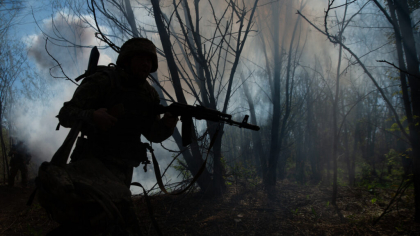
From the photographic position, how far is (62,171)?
1388 millimetres

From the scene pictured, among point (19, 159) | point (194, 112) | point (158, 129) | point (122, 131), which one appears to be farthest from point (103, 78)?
point (19, 159)

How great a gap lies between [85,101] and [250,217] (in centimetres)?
309

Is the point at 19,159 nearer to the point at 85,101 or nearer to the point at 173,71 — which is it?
the point at 173,71

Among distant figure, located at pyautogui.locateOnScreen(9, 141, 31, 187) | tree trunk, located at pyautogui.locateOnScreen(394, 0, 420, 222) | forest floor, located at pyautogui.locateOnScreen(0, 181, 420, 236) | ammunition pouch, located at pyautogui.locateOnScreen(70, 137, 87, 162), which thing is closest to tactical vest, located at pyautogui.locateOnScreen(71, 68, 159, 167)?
ammunition pouch, located at pyautogui.locateOnScreen(70, 137, 87, 162)

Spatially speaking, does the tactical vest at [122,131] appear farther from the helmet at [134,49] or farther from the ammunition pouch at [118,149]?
the helmet at [134,49]

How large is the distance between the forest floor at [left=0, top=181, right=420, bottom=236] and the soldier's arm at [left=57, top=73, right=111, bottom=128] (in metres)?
1.47

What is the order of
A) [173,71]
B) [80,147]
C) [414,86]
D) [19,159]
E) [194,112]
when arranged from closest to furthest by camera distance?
[80,147]
[194,112]
[414,86]
[173,71]
[19,159]

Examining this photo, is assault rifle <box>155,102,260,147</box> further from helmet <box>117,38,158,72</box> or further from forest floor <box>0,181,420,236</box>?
forest floor <box>0,181,420,236</box>

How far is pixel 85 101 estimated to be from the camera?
70.9 inches

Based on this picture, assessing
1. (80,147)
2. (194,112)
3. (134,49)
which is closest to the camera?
(80,147)

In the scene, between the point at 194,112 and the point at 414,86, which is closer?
the point at 194,112

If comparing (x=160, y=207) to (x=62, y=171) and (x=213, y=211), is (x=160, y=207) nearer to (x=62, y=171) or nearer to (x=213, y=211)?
(x=213, y=211)

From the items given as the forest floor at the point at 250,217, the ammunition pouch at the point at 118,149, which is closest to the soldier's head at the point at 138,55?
the ammunition pouch at the point at 118,149

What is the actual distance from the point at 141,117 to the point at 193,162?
256 centimetres
